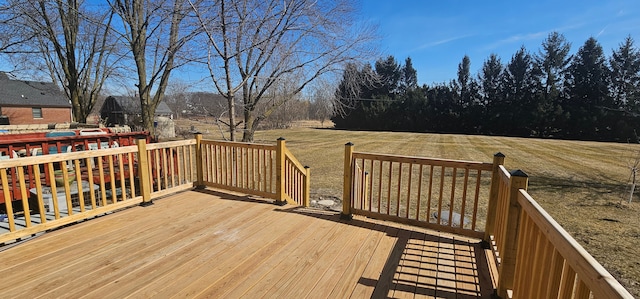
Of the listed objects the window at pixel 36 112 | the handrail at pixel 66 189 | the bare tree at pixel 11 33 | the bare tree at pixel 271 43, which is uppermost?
the bare tree at pixel 11 33

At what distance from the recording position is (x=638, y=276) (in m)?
3.45

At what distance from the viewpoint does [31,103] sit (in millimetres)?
23047

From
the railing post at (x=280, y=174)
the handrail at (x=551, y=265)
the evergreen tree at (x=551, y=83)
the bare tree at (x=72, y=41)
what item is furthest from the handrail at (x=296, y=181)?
the evergreen tree at (x=551, y=83)

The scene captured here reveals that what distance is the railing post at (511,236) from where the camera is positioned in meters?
2.00

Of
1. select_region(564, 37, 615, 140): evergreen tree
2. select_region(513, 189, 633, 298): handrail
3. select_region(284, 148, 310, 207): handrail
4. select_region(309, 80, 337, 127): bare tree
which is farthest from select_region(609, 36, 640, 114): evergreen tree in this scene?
select_region(513, 189, 633, 298): handrail

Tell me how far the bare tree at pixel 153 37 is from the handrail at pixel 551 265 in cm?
759

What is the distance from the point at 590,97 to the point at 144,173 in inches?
1461

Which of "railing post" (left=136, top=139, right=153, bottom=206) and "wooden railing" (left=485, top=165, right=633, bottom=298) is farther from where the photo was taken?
"railing post" (left=136, top=139, right=153, bottom=206)

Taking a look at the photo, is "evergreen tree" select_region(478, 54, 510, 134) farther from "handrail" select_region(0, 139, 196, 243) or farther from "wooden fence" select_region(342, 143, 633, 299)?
"handrail" select_region(0, 139, 196, 243)

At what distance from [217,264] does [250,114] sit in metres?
6.61

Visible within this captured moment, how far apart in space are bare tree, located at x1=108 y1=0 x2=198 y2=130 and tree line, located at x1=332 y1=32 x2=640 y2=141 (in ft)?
57.1

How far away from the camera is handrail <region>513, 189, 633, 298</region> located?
3.10ft

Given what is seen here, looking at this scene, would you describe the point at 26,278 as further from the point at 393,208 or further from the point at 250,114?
the point at 250,114

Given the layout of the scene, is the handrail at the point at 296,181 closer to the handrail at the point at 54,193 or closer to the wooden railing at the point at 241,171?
the wooden railing at the point at 241,171
